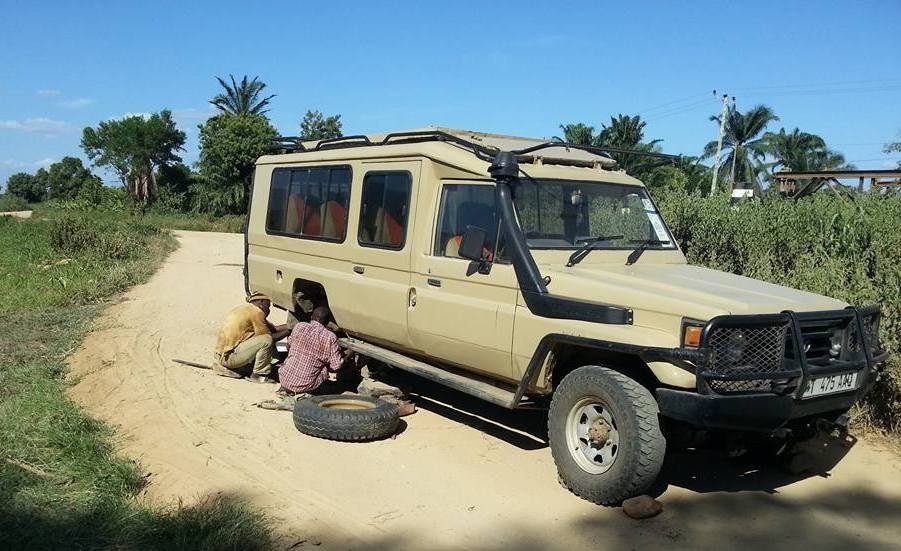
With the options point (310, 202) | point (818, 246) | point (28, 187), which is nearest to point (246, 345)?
point (310, 202)

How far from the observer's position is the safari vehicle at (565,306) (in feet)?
14.5

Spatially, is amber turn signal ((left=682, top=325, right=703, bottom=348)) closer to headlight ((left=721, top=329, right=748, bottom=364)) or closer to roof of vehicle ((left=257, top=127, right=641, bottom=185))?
headlight ((left=721, top=329, right=748, bottom=364))

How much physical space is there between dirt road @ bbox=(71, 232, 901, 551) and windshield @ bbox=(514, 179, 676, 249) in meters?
1.73

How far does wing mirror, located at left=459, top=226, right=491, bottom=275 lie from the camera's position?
553cm

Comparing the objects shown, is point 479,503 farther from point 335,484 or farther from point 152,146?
point 152,146

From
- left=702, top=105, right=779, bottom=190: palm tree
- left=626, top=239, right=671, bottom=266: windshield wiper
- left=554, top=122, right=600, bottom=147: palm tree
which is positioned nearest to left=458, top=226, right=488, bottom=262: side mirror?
left=626, top=239, right=671, bottom=266: windshield wiper

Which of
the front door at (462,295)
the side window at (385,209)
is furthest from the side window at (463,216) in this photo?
the side window at (385,209)

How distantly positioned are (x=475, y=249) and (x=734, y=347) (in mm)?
1988

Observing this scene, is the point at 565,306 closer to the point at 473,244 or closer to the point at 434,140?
the point at 473,244

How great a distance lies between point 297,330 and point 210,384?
123cm

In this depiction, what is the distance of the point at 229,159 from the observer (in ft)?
154

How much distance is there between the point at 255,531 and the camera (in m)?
4.24

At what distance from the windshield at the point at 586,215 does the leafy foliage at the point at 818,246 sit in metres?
1.88

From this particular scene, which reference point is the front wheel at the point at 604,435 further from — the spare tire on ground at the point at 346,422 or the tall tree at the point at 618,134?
the tall tree at the point at 618,134
